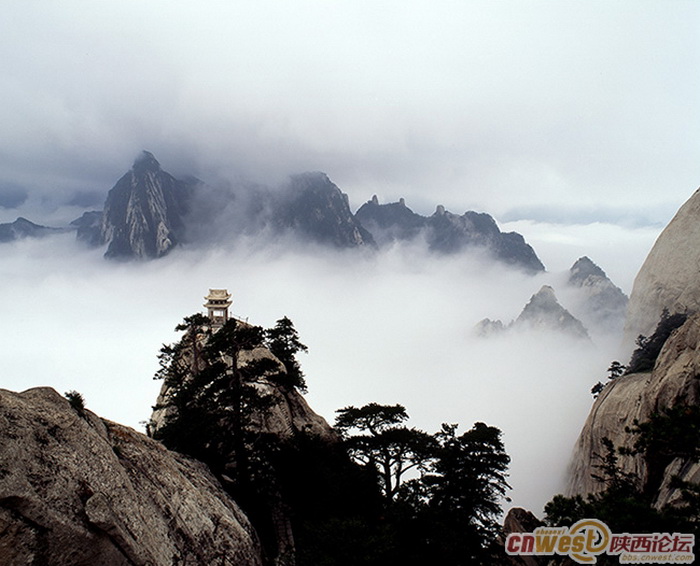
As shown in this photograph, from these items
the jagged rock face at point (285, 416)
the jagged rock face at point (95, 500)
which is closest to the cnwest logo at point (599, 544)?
the jagged rock face at point (95, 500)

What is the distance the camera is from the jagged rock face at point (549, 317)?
456 feet

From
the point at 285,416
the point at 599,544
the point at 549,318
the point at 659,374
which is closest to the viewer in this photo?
the point at 599,544

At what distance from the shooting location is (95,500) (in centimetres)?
866

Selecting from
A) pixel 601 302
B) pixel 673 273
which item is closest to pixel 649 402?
pixel 673 273

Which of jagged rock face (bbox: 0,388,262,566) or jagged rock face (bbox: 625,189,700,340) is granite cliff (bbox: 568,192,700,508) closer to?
jagged rock face (bbox: 625,189,700,340)

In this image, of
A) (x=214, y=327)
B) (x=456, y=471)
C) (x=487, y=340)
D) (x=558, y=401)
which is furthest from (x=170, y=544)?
(x=487, y=340)

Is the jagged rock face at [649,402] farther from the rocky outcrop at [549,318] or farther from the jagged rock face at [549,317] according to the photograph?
the jagged rock face at [549,317]

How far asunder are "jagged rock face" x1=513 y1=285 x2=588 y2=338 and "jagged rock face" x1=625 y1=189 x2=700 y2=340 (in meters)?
86.5

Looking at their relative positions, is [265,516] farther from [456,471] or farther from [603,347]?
[603,347]

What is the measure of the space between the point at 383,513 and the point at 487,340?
631 feet

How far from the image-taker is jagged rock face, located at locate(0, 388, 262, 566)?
758 centimetres

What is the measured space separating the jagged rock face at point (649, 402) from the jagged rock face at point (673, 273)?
24.4 m

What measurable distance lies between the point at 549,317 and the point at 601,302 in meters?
35.2

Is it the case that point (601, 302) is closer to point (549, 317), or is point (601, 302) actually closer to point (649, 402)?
point (549, 317)
